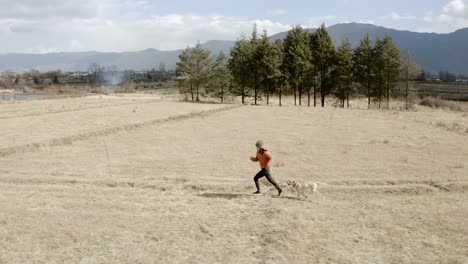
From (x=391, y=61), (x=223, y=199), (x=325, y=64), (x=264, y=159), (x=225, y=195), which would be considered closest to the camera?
(x=264, y=159)

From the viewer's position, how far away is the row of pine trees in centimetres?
6281

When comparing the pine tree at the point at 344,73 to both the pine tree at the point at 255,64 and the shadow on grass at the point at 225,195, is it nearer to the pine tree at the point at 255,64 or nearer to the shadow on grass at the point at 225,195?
the pine tree at the point at 255,64

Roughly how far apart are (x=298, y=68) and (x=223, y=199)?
2013 inches

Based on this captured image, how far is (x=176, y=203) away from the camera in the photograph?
52.5ft

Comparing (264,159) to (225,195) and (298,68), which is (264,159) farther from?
(298,68)

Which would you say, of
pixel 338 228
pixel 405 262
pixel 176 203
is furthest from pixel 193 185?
pixel 405 262

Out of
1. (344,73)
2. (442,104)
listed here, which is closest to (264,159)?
(344,73)

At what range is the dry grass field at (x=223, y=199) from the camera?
11844 mm

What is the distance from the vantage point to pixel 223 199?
54.3ft

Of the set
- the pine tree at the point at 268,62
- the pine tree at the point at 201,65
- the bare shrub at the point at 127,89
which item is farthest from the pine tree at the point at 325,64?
the bare shrub at the point at 127,89

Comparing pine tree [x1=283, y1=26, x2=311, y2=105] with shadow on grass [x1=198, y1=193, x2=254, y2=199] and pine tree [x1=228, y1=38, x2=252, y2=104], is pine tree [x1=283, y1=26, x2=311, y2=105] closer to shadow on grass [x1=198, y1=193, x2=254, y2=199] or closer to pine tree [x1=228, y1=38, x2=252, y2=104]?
pine tree [x1=228, y1=38, x2=252, y2=104]

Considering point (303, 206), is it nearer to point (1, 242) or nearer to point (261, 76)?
point (1, 242)

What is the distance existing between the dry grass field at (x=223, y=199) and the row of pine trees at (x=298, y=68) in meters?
31.2

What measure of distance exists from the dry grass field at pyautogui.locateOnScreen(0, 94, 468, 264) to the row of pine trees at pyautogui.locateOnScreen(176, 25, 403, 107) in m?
31.2
